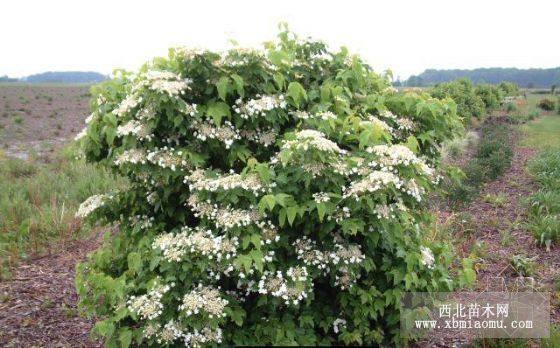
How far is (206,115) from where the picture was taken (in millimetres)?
3650

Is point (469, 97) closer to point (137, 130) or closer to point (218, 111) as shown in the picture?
point (218, 111)

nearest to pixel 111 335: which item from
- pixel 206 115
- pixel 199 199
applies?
pixel 199 199

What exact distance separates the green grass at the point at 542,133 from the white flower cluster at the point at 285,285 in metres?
12.2

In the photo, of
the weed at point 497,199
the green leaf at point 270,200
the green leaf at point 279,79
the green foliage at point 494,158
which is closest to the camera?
the green leaf at point 270,200

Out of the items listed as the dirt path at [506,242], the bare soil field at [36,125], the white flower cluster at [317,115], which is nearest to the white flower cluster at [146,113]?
the white flower cluster at [317,115]

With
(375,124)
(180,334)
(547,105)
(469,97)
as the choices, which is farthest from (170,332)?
(547,105)

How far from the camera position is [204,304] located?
130 inches

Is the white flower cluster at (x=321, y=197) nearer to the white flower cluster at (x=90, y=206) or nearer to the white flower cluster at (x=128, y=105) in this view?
the white flower cluster at (x=128, y=105)

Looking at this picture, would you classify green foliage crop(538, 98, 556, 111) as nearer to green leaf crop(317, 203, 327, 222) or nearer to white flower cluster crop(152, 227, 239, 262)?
green leaf crop(317, 203, 327, 222)

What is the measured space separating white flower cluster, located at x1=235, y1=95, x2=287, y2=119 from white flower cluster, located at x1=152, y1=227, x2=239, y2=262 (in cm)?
94

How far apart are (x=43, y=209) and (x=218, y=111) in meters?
5.61

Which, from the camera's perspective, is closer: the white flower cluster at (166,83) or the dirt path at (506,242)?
the white flower cluster at (166,83)

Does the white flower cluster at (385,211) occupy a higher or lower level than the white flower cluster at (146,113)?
lower

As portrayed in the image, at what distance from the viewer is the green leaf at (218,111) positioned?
354 centimetres
